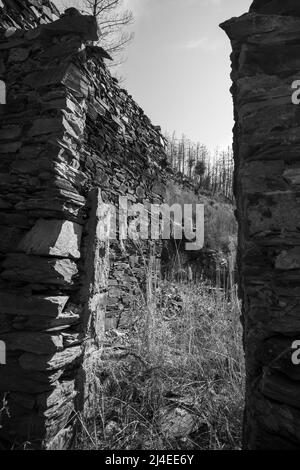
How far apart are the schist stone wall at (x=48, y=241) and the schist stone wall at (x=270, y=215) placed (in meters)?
1.15

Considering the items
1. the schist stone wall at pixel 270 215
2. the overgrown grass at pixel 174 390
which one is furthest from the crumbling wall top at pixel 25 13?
the overgrown grass at pixel 174 390

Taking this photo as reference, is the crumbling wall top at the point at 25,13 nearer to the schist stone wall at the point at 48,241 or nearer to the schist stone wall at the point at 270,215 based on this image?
the schist stone wall at the point at 48,241

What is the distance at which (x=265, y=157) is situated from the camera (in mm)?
1685

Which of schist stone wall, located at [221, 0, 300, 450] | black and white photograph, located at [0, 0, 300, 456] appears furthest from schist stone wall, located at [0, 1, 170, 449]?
schist stone wall, located at [221, 0, 300, 450]

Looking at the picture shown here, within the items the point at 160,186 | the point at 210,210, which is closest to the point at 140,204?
the point at 160,186

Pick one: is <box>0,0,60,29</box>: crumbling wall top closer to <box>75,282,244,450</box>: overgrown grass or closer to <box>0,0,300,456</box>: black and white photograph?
<box>0,0,300,456</box>: black and white photograph

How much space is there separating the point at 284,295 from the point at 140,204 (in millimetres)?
4413

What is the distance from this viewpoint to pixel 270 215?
5.41ft

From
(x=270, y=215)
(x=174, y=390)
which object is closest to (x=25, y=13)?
(x=270, y=215)

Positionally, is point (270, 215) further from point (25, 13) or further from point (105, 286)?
point (25, 13)

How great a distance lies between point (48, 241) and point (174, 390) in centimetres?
159

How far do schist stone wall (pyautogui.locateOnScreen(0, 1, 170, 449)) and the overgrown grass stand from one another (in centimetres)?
23

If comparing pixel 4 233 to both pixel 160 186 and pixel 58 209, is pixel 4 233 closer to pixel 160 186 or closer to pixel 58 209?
pixel 58 209

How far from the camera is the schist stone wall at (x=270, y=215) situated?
61.1 inches
